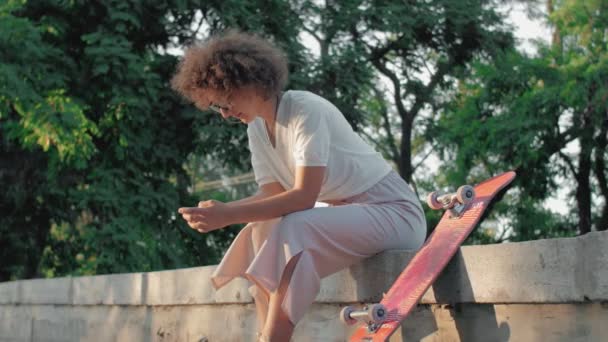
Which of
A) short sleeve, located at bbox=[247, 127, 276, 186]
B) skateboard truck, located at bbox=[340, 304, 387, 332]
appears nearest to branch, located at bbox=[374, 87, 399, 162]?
short sleeve, located at bbox=[247, 127, 276, 186]

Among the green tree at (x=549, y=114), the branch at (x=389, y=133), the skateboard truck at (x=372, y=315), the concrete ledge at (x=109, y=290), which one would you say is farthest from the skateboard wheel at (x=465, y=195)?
the branch at (x=389, y=133)

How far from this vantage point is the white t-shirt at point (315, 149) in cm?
407

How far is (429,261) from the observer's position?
3.87m

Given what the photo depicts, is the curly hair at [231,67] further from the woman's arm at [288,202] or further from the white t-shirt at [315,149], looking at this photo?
the woman's arm at [288,202]

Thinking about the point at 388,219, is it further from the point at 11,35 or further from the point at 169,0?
the point at 169,0

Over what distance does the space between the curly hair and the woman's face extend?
2 centimetres

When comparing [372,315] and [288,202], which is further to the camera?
[288,202]

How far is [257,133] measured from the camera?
439 cm

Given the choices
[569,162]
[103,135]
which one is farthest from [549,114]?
[103,135]

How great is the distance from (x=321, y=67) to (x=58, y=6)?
4329 mm

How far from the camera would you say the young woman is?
3.91 m

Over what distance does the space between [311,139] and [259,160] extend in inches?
18.6

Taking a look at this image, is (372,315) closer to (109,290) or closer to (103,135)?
(109,290)

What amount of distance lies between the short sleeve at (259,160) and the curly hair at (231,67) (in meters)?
0.30
